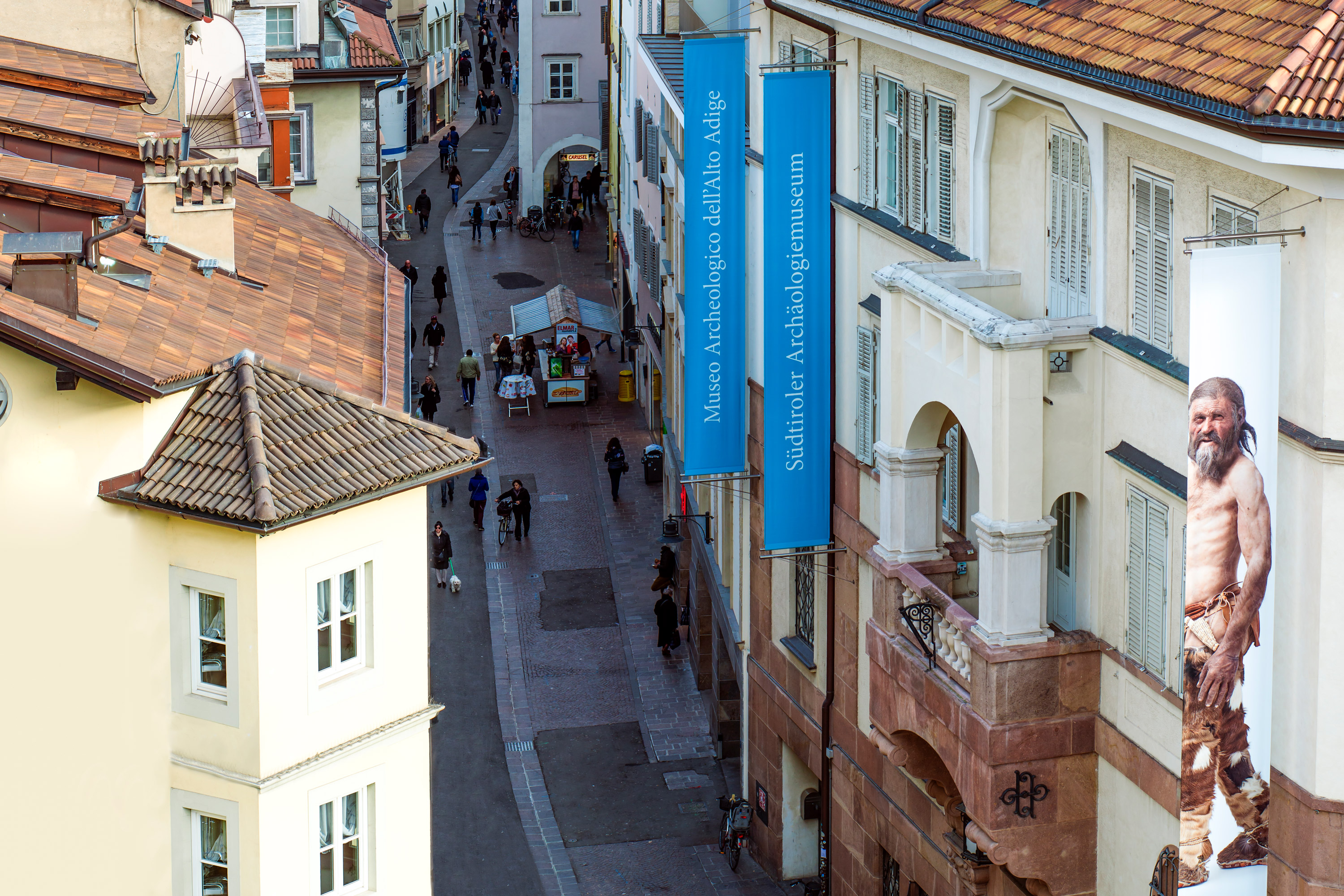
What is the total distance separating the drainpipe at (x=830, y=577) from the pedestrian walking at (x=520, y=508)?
21.0 meters

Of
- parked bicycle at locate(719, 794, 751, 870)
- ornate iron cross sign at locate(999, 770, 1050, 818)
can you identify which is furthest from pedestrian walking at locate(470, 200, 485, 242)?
ornate iron cross sign at locate(999, 770, 1050, 818)

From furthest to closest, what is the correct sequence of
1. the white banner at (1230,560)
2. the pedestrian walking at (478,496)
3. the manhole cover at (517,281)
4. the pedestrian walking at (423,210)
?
the pedestrian walking at (423,210), the manhole cover at (517,281), the pedestrian walking at (478,496), the white banner at (1230,560)

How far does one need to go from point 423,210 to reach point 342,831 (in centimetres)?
6745

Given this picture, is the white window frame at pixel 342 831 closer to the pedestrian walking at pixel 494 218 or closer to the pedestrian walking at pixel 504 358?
the pedestrian walking at pixel 504 358

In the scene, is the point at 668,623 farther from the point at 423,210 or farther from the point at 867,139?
the point at 423,210

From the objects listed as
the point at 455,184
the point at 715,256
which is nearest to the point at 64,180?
the point at 715,256

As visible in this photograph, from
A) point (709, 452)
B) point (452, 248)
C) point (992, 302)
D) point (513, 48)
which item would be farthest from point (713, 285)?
point (513, 48)

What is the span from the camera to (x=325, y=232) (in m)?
36.0

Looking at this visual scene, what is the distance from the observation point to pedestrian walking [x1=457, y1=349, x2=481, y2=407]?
64938 millimetres

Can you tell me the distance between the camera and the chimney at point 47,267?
76.1ft

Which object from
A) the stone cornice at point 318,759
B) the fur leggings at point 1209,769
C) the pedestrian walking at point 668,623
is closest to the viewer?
the fur leggings at point 1209,769

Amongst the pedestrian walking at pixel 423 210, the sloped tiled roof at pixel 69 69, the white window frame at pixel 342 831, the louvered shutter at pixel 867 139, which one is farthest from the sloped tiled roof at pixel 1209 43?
the pedestrian walking at pixel 423 210

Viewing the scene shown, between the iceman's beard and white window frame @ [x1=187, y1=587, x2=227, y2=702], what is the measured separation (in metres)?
11.1

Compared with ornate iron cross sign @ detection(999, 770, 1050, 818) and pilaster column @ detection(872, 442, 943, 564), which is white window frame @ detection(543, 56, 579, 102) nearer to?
pilaster column @ detection(872, 442, 943, 564)
